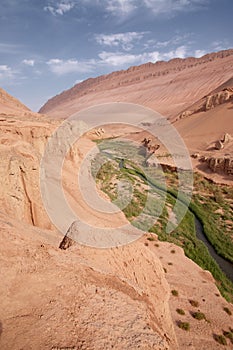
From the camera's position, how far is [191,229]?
15.7 meters

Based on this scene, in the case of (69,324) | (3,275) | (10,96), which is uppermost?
(10,96)

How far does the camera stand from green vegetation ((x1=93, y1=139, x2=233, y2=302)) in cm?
1359

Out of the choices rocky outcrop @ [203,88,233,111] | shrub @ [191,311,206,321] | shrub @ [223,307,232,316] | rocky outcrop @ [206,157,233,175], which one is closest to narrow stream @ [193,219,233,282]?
shrub @ [223,307,232,316]

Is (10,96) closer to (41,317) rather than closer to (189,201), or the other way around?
(189,201)

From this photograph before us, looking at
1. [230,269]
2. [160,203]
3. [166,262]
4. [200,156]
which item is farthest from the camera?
[200,156]

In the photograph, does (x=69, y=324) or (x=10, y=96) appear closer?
(x=69, y=324)

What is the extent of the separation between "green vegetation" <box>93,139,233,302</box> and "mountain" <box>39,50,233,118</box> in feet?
147

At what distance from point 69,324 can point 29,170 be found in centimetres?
591

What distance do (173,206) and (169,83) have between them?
10554 cm

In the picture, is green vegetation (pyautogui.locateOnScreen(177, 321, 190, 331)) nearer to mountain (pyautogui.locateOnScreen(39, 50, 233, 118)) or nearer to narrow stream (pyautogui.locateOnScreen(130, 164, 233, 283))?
narrow stream (pyautogui.locateOnScreen(130, 164, 233, 283))

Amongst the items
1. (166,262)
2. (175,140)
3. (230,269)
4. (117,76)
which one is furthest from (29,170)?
(117,76)

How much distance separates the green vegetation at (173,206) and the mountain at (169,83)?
44727 mm

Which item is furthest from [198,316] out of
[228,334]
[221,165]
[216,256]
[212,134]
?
[212,134]

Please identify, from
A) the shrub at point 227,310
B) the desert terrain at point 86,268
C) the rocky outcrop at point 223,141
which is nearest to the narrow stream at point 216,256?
the desert terrain at point 86,268
